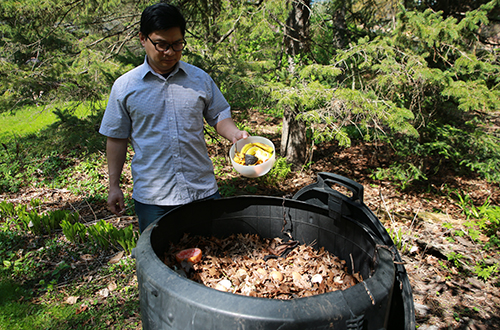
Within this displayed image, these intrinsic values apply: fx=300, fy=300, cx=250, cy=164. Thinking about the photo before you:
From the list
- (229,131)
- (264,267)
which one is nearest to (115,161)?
(229,131)

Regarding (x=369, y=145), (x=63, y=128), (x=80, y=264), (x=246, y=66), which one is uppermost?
(x=246, y=66)

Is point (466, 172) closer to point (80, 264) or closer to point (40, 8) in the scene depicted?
point (80, 264)

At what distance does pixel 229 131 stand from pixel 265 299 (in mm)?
1168

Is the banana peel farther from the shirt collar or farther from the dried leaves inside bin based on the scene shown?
the shirt collar

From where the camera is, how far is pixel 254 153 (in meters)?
1.86

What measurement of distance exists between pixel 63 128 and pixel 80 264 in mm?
1579

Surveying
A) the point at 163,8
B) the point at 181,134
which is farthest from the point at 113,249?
the point at 163,8

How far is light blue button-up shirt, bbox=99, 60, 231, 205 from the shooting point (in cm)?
167

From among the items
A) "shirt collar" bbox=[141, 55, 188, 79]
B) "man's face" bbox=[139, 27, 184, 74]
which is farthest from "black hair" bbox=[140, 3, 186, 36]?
"shirt collar" bbox=[141, 55, 188, 79]

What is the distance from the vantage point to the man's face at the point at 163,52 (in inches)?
60.4

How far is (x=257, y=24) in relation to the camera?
3.59 metres

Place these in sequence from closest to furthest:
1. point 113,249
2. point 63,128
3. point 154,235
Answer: point 154,235 → point 113,249 → point 63,128

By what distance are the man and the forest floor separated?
617mm

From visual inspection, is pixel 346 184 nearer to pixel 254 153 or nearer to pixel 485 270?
pixel 254 153
